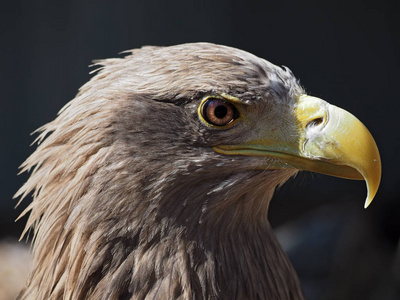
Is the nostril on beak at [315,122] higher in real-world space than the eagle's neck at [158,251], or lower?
higher

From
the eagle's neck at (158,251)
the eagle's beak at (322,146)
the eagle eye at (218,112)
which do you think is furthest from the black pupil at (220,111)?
the eagle's neck at (158,251)

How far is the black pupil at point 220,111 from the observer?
Result: 2182 mm

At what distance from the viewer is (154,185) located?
219 centimetres

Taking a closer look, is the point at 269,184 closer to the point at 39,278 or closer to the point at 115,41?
the point at 39,278

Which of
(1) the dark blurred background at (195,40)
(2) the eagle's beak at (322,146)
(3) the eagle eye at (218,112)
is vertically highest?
(3) the eagle eye at (218,112)

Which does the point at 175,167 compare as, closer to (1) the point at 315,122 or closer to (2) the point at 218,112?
(2) the point at 218,112

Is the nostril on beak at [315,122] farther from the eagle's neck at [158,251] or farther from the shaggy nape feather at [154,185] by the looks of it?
the eagle's neck at [158,251]

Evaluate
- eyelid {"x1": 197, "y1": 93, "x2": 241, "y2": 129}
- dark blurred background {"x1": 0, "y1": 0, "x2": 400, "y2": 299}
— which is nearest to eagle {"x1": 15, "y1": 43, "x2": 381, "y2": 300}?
eyelid {"x1": 197, "y1": 93, "x2": 241, "y2": 129}

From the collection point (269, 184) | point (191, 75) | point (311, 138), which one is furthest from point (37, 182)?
point (311, 138)

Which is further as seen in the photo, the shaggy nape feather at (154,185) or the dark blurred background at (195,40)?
the dark blurred background at (195,40)

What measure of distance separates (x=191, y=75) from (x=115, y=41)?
501 cm

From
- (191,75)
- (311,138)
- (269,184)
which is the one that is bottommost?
(269,184)

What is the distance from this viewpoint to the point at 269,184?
2379 mm

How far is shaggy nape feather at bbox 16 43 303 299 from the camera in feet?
7.13
